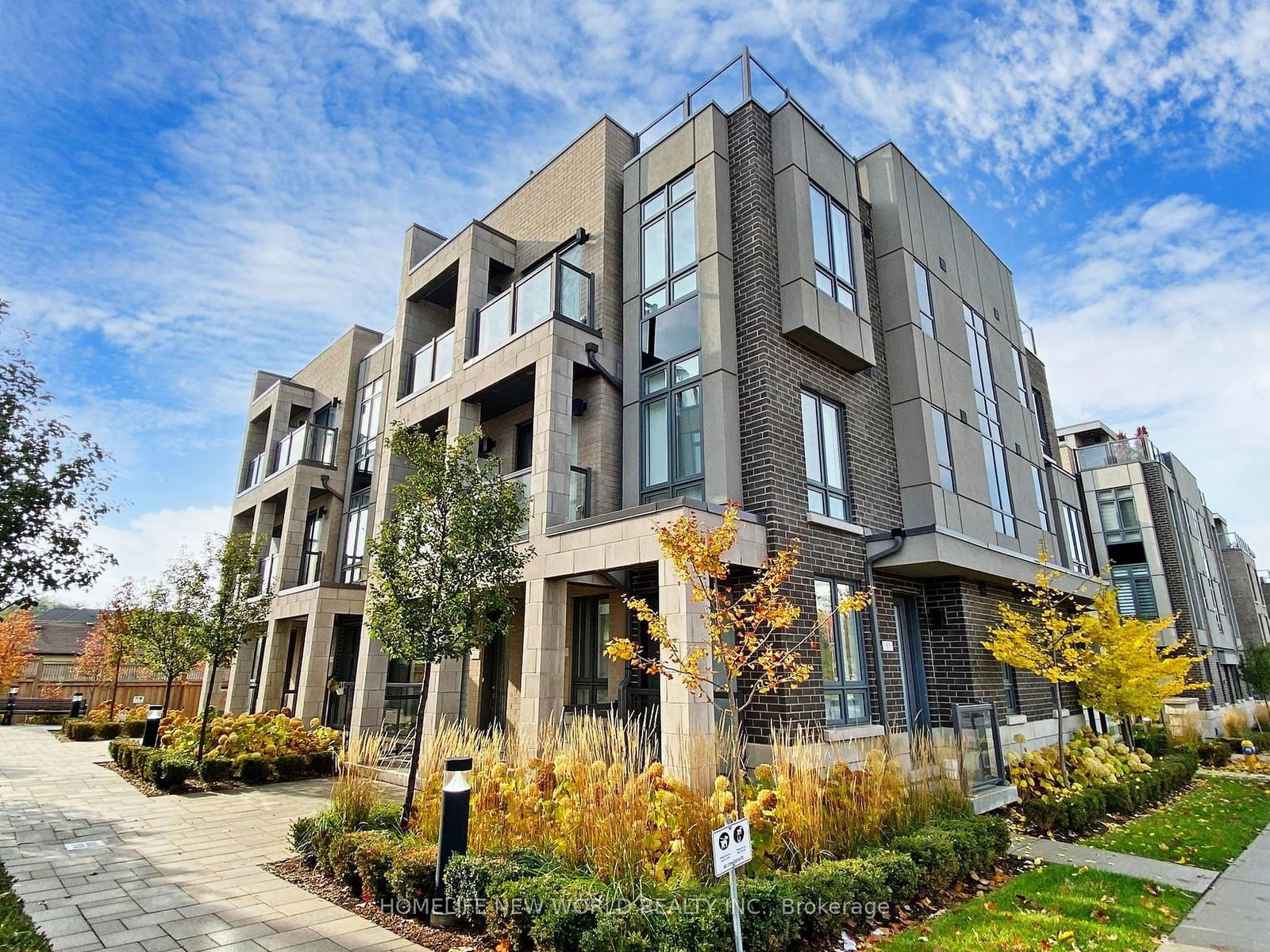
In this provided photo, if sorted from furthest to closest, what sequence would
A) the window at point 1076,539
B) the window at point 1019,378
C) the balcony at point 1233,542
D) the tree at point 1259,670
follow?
the balcony at point 1233,542 → the tree at point 1259,670 → the window at point 1076,539 → the window at point 1019,378

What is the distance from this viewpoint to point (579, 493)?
38.0 ft

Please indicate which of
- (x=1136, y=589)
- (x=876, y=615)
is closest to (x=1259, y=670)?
(x=1136, y=589)

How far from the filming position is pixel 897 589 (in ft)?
38.2

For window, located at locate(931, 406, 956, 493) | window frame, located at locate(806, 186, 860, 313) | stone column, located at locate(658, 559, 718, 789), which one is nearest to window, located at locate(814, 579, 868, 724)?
stone column, located at locate(658, 559, 718, 789)

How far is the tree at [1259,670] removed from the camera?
85.2 feet

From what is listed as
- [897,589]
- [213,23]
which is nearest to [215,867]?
[213,23]

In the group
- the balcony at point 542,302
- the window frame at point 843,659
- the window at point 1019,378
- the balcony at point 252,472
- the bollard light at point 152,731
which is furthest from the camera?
the balcony at point 252,472

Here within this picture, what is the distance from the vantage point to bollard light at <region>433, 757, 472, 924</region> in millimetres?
5453

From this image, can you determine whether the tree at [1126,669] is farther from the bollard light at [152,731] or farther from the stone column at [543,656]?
the bollard light at [152,731]

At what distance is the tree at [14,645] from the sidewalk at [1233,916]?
2975cm

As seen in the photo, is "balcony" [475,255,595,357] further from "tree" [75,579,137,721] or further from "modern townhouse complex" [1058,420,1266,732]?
"modern townhouse complex" [1058,420,1266,732]

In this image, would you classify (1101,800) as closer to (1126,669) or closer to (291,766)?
(1126,669)

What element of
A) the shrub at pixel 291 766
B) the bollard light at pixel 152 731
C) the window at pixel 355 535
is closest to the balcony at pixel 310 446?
the window at pixel 355 535

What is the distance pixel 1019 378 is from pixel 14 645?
34.9m
